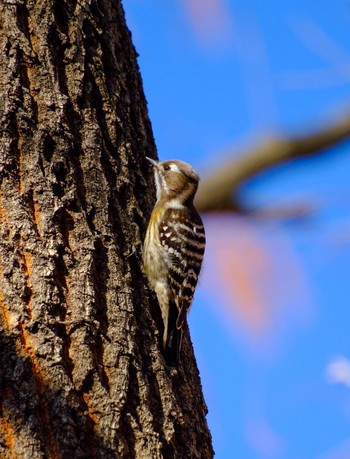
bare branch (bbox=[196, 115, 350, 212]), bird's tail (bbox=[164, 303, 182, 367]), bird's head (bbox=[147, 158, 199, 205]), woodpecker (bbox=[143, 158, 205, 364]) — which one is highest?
bird's head (bbox=[147, 158, 199, 205])

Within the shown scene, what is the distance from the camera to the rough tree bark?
3.38m

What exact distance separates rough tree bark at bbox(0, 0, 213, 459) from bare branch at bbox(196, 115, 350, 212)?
0.54m

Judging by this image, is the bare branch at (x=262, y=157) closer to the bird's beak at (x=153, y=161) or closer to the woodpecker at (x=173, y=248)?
the woodpecker at (x=173, y=248)

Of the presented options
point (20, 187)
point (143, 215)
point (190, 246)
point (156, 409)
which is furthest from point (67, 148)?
point (190, 246)

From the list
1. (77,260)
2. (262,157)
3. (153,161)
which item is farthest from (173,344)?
(153,161)

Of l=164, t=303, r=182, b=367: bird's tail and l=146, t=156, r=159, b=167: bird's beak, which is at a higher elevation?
l=146, t=156, r=159, b=167: bird's beak

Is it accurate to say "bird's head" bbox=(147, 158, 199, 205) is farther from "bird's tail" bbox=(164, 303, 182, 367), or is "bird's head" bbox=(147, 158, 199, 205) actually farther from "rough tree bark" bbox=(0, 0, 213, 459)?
"bird's tail" bbox=(164, 303, 182, 367)

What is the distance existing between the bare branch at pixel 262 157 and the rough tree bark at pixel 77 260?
1.78 feet

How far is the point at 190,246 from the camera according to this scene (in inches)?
221

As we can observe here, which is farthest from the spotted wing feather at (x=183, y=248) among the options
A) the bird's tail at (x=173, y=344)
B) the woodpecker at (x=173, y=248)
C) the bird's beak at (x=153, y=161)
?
the bird's tail at (x=173, y=344)

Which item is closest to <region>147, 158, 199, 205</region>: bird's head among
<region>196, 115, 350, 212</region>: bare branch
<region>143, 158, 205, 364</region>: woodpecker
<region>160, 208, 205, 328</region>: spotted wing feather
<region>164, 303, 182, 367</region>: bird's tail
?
<region>143, 158, 205, 364</region>: woodpecker

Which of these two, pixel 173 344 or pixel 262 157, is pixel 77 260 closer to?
pixel 173 344

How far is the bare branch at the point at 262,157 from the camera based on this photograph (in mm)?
3824

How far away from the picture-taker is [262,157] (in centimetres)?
388
